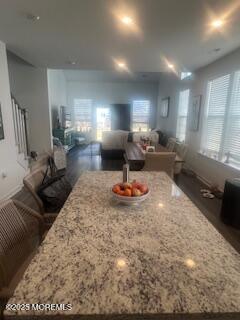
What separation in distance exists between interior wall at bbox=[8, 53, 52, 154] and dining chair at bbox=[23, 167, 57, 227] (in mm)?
3989

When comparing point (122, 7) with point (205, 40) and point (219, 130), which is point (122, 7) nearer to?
point (205, 40)

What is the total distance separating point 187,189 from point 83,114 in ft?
23.3

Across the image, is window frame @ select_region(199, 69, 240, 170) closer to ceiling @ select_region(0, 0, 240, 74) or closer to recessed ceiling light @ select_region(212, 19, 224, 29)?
ceiling @ select_region(0, 0, 240, 74)

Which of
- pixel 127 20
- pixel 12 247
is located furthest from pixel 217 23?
pixel 12 247

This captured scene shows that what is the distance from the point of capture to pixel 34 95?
5273mm

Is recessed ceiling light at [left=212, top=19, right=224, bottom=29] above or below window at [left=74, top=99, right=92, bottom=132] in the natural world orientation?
above

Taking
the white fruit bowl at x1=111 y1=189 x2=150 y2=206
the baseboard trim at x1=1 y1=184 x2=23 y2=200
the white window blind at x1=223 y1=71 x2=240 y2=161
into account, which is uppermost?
the white window blind at x1=223 y1=71 x2=240 y2=161

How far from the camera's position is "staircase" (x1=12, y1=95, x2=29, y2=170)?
398 centimetres

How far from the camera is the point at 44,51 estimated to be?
378cm

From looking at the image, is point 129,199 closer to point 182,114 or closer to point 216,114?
point 216,114

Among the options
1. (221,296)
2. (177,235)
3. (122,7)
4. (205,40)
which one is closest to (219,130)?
(205,40)

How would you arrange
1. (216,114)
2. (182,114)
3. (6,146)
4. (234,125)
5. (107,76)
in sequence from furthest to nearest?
(107,76), (182,114), (216,114), (234,125), (6,146)

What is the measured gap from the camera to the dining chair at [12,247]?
1.08 meters

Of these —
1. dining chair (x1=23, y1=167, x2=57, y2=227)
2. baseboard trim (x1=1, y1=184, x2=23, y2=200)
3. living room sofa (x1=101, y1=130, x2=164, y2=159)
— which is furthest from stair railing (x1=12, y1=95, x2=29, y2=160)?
living room sofa (x1=101, y1=130, x2=164, y2=159)
